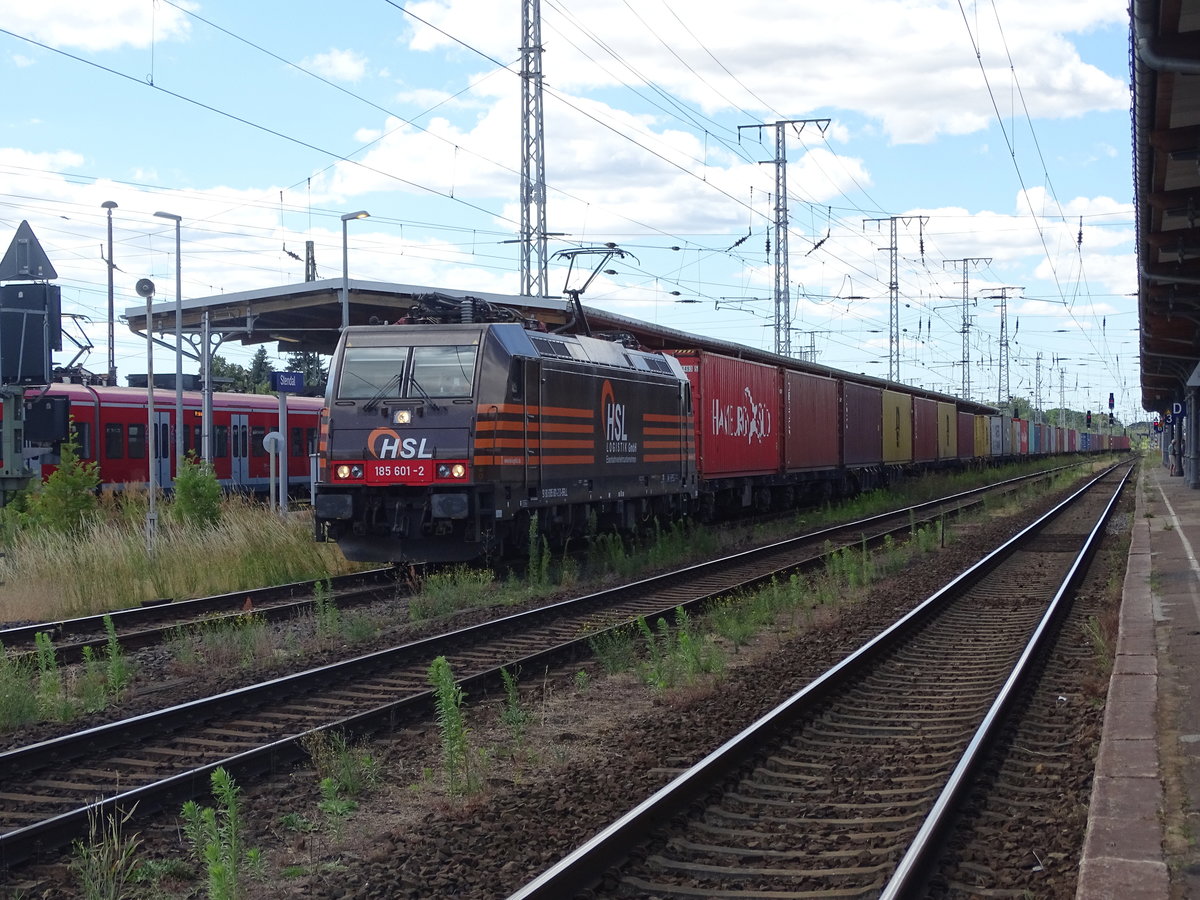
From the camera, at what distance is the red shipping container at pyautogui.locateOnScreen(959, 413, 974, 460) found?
51.8 meters

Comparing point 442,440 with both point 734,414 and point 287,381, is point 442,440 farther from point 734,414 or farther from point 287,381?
point 734,414

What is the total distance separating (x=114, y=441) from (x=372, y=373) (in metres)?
12.3

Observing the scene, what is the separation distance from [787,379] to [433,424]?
47.4 feet

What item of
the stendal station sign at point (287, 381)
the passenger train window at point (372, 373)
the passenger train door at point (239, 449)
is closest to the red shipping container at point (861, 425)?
the passenger train door at point (239, 449)

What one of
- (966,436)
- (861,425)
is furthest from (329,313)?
(966,436)

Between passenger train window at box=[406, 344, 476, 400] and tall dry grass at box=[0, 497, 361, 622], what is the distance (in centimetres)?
312

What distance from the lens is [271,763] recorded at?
277 inches

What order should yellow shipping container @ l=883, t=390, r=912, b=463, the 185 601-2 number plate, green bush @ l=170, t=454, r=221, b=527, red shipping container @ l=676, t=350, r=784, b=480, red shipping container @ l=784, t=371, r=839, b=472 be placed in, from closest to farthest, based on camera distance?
the 185 601-2 number plate → green bush @ l=170, t=454, r=221, b=527 → red shipping container @ l=676, t=350, r=784, b=480 → red shipping container @ l=784, t=371, r=839, b=472 → yellow shipping container @ l=883, t=390, r=912, b=463

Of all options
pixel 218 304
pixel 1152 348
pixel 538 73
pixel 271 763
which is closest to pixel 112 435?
pixel 218 304

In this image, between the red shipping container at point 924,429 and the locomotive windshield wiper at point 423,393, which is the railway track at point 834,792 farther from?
the red shipping container at point 924,429

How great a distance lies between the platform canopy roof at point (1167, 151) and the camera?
8.12 meters

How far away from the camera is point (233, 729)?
7992mm

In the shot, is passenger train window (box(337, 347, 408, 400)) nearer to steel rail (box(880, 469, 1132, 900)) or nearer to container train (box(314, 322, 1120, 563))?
container train (box(314, 322, 1120, 563))

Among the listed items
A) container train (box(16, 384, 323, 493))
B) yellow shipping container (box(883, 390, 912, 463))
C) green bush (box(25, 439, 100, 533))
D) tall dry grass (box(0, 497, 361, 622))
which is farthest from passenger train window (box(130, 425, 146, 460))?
yellow shipping container (box(883, 390, 912, 463))
